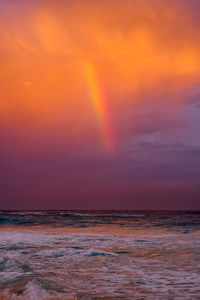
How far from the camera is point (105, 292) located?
19.1ft

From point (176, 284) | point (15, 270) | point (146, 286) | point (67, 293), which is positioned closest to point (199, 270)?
point (176, 284)

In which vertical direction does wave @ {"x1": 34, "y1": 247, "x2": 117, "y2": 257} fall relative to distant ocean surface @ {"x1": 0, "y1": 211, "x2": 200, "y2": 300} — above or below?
above

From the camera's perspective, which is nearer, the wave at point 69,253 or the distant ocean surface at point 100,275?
the distant ocean surface at point 100,275

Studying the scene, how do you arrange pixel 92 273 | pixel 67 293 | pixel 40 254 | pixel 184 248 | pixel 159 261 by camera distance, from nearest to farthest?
pixel 67 293 → pixel 92 273 → pixel 159 261 → pixel 40 254 → pixel 184 248

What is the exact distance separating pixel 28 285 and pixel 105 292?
162cm

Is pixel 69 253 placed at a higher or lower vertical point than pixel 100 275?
higher

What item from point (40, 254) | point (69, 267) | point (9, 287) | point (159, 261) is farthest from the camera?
point (40, 254)

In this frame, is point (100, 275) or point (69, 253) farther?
point (69, 253)

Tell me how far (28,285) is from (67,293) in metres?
1.02

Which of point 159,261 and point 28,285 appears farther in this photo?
point 159,261

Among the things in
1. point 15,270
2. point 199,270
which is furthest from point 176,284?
point 15,270

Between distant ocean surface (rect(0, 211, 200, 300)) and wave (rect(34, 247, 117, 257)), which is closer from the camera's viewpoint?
distant ocean surface (rect(0, 211, 200, 300))

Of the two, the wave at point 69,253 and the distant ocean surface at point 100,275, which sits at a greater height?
the wave at point 69,253

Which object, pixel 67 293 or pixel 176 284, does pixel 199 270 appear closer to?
pixel 176 284
